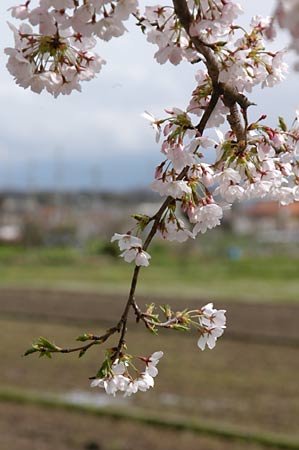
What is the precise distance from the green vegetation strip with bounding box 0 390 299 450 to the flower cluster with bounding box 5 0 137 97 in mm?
6848

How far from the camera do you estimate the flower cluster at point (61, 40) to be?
31.5 inches

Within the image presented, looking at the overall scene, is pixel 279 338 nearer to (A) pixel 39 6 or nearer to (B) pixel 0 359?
(B) pixel 0 359

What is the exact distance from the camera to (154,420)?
324 inches

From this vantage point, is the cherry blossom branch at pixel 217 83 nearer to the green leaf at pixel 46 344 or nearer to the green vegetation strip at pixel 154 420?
the green leaf at pixel 46 344

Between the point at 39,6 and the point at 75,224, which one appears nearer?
the point at 39,6

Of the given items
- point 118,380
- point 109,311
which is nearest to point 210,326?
point 118,380

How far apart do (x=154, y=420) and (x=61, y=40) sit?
7.70 m

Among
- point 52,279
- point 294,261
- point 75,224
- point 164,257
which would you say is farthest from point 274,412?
point 75,224

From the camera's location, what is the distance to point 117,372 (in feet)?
3.07

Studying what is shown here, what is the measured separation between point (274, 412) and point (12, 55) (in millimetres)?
8224

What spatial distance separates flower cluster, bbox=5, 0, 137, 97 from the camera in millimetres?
801

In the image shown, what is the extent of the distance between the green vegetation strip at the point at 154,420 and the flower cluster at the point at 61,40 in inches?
270

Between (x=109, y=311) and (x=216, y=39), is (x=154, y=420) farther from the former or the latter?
(x=109, y=311)

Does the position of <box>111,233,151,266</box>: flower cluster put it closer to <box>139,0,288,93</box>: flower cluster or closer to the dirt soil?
<box>139,0,288,93</box>: flower cluster
